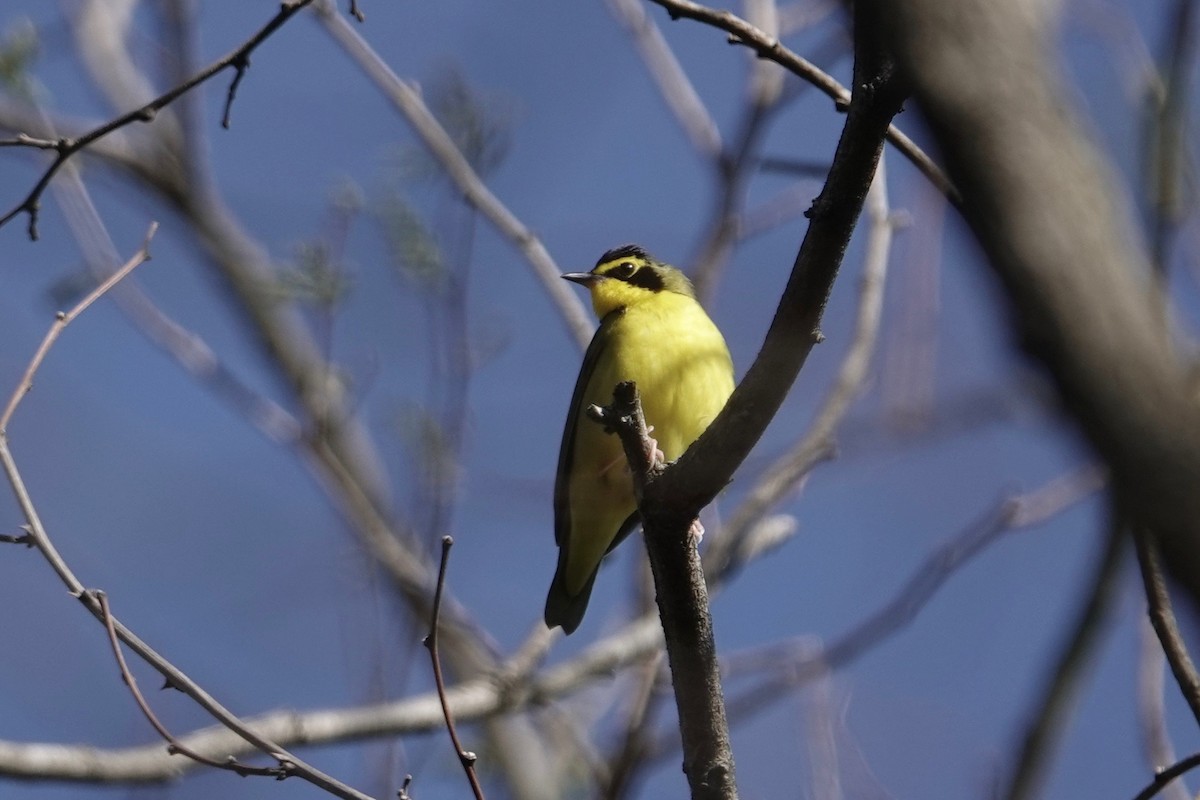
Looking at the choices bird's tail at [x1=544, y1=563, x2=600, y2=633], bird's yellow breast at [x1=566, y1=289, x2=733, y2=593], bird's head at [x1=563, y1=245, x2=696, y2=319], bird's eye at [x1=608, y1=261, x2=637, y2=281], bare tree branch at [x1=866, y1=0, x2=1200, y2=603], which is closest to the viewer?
bare tree branch at [x1=866, y1=0, x2=1200, y2=603]

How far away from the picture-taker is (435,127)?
7969 millimetres

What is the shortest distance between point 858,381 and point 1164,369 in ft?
19.0

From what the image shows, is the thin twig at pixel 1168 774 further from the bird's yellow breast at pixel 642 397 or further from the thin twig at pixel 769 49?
the bird's yellow breast at pixel 642 397

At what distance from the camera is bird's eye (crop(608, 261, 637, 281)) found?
7.29 metres

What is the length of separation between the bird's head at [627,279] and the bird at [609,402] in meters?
0.48

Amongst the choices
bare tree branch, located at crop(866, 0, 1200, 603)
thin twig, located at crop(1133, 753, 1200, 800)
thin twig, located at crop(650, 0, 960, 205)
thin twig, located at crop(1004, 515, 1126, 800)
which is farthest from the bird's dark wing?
bare tree branch, located at crop(866, 0, 1200, 603)

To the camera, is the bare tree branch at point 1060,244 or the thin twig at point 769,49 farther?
the thin twig at point 769,49

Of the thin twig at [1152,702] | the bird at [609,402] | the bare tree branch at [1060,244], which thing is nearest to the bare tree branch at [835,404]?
the bird at [609,402]

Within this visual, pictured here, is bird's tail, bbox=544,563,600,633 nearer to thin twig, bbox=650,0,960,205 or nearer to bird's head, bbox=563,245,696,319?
bird's head, bbox=563,245,696,319

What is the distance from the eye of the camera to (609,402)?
6152 millimetres

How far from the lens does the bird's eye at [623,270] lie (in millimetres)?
7285

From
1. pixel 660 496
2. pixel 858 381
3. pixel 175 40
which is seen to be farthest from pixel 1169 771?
pixel 175 40

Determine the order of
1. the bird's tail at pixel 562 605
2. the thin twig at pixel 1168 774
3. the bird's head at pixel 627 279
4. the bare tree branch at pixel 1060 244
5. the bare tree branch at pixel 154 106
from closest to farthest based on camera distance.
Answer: the bare tree branch at pixel 1060 244 → the thin twig at pixel 1168 774 → the bare tree branch at pixel 154 106 → the bird's tail at pixel 562 605 → the bird's head at pixel 627 279

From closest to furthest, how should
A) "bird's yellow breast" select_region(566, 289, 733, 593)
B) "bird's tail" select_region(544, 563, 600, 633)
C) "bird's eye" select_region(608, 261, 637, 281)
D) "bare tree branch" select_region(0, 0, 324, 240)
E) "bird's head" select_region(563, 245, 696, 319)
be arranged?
"bare tree branch" select_region(0, 0, 324, 240), "bird's yellow breast" select_region(566, 289, 733, 593), "bird's tail" select_region(544, 563, 600, 633), "bird's head" select_region(563, 245, 696, 319), "bird's eye" select_region(608, 261, 637, 281)
